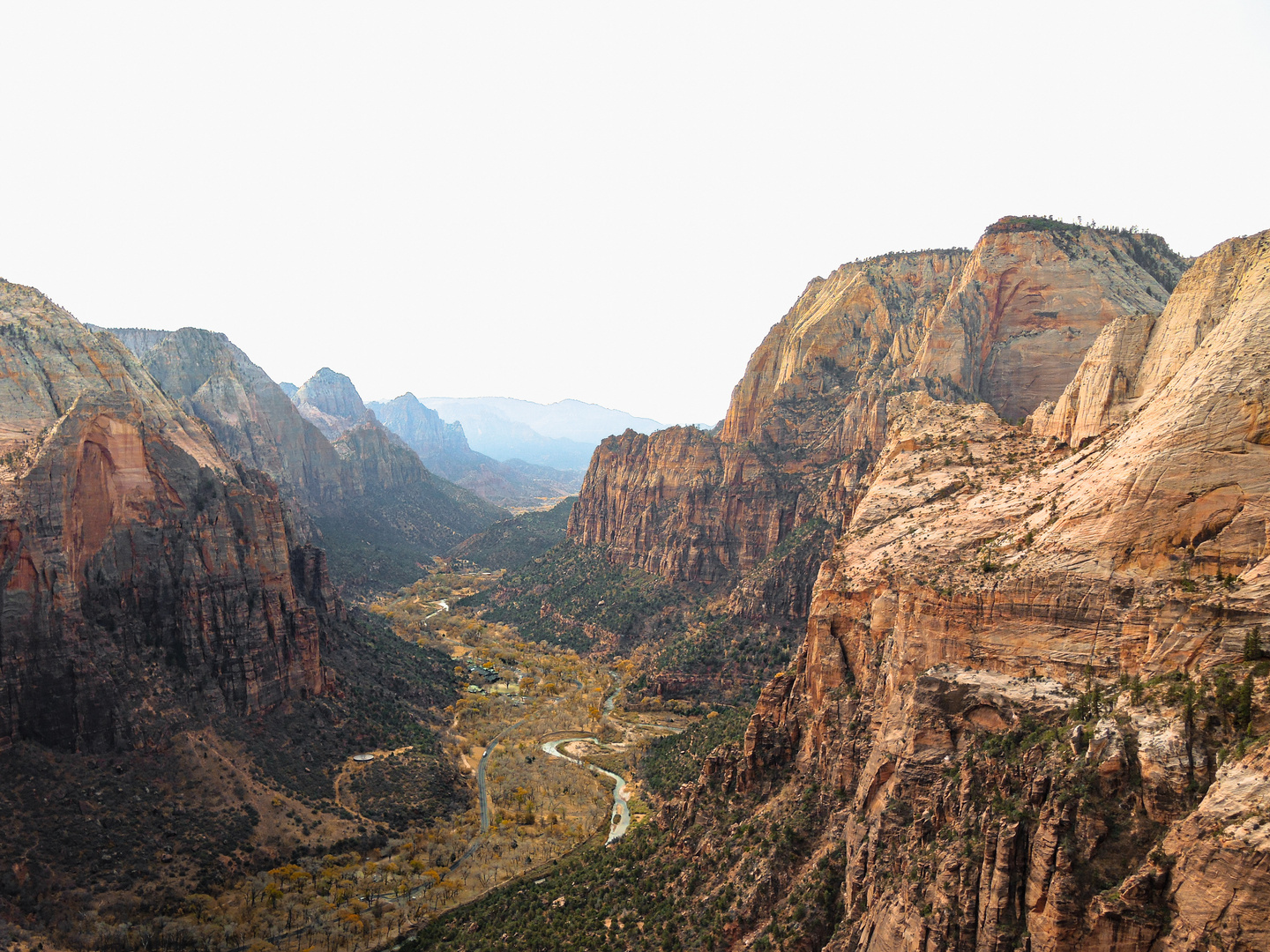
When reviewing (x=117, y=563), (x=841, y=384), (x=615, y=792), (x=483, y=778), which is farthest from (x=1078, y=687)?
(x=841, y=384)

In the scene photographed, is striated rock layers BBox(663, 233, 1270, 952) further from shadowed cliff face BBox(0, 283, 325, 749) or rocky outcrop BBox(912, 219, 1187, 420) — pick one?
rocky outcrop BBox(912, 219, 1187, 420)

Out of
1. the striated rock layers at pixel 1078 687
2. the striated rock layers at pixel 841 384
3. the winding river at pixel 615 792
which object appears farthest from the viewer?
the striated rock layers at pixel 841 384

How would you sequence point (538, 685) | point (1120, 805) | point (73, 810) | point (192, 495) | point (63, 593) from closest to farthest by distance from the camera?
point (1120, 805) → point (73, 810) → point (63, 593) → point (192, 495) → point (538, 685)

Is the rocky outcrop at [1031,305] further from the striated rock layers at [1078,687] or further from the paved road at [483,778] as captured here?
the paved road at [483,778]

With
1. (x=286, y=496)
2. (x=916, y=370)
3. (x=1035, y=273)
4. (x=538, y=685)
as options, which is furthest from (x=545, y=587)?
(x=1035, y=273)

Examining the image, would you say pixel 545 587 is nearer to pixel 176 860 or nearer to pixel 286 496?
pixel 286 496

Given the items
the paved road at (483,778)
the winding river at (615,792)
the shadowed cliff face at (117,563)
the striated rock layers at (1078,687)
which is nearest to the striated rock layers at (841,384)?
the winding river at (615,792)
